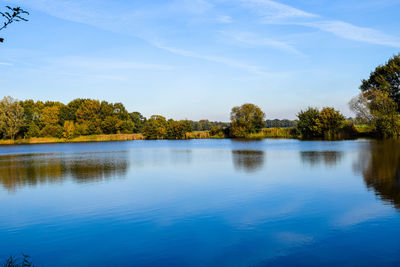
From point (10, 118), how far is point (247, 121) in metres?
60.0

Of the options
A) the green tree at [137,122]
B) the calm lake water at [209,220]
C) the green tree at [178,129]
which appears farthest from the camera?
the green tree at [137,122]

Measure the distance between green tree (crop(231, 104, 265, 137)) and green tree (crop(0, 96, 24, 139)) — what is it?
181 feet

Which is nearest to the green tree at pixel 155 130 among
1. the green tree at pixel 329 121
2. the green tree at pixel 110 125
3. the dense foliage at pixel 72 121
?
the dense foliage at pixel 72 121

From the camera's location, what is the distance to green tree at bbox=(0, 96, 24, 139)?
80625 mm

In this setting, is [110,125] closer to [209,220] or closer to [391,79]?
[391,79]

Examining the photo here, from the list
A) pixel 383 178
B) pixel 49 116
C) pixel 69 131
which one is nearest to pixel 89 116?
pixel 49 116

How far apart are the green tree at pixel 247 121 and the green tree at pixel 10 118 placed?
55.2m

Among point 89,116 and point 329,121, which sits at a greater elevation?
point 89,116

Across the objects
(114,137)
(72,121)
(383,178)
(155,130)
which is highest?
(72,121)

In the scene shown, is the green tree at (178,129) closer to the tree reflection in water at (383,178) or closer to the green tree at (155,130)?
the green tree at (155,130)

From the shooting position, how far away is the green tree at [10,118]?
80.6 m

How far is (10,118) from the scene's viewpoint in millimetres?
81250

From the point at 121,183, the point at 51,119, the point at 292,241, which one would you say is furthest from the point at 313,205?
the point at 51,119

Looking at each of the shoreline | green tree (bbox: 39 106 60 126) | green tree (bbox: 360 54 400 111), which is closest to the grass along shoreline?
the shoreline
